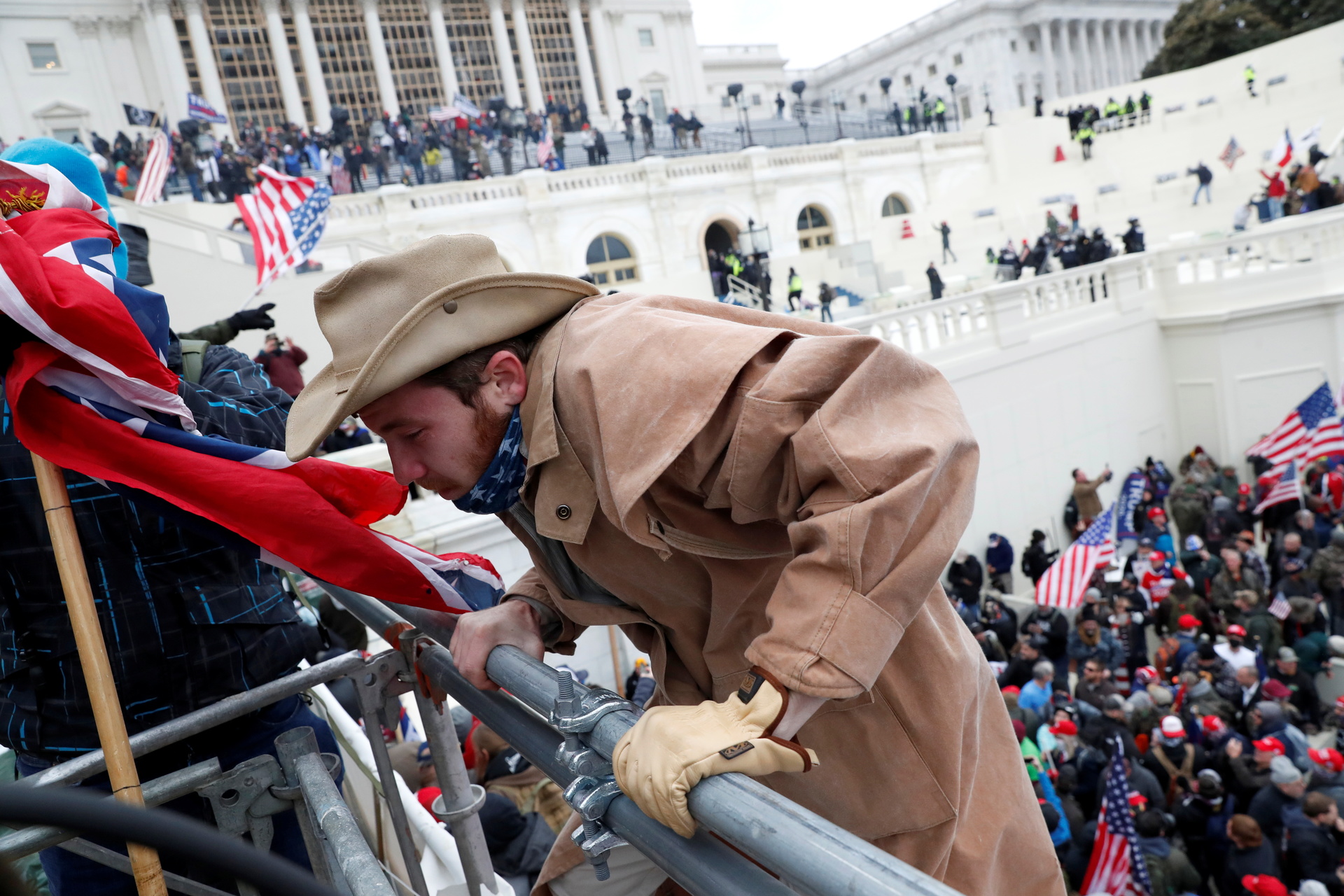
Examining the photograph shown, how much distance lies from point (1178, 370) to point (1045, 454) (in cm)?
392

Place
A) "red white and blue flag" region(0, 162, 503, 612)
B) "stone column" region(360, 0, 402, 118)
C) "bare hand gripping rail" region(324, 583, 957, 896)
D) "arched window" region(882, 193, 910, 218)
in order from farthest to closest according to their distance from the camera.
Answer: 1. "stone column" region(360, 0, 402, 118)
2. "arched window" region(882, 193, 910, 218)
3. "red white and blue flag" region(0, 162, 503, 612)
4. "bare hand gripping rail" region(324, 583, 957, 896)

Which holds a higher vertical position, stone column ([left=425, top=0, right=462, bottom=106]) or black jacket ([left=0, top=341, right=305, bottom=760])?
stone column ([left=425, top=0, right=462, bottom=106])

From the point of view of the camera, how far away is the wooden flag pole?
1467mm

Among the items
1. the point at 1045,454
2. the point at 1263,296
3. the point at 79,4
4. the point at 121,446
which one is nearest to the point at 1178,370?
the point at 1263,296

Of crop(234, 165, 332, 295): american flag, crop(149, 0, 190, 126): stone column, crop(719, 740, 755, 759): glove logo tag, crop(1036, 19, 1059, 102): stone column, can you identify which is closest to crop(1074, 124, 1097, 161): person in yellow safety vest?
crop(234, 165, 332, 295): american flag

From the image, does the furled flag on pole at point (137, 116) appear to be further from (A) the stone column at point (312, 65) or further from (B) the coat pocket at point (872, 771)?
(B) the coat pocket at point (872, 771)

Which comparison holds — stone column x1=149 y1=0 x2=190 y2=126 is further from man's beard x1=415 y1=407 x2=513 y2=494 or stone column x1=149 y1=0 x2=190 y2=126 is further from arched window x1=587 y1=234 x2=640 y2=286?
man's beard x1=415 y1=407 x2=513 y2=494

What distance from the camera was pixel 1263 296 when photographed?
1402 centimetres

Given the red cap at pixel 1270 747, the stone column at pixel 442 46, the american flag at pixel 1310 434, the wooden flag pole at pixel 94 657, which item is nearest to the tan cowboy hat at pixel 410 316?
the wooden flag pole at pixel 94 657

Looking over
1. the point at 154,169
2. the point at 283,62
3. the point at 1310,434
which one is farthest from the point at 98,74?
the point at 1310,434

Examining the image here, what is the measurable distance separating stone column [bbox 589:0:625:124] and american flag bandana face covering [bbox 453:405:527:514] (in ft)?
155

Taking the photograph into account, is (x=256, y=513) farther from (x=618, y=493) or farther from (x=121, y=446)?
(x=618, y=493)

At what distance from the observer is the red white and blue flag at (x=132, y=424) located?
5.60 feet

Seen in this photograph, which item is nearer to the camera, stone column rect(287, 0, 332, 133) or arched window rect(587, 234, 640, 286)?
arched window rect(587, 234, 640, 286)
